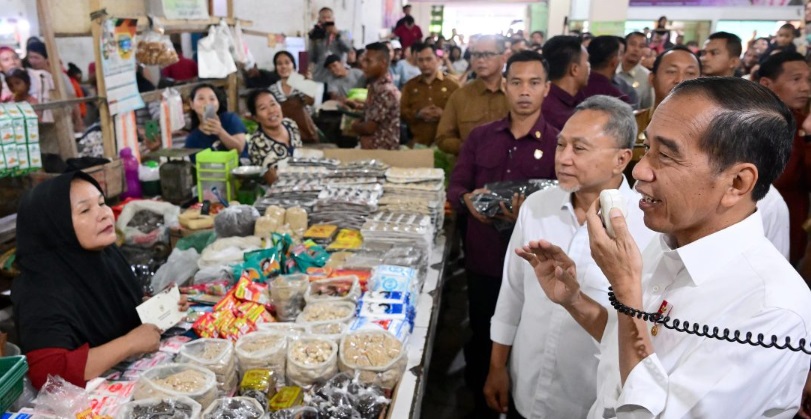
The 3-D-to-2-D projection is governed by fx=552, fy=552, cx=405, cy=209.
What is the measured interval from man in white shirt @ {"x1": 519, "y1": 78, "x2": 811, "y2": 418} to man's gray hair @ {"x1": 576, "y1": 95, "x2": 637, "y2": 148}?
2.21 feet

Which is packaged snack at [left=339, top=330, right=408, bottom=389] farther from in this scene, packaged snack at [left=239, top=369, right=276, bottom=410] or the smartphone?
the smartphone

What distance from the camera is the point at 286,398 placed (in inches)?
67.1

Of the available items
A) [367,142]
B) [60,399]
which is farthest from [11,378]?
[367,142]

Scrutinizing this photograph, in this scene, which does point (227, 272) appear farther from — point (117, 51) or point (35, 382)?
point (117, 51)

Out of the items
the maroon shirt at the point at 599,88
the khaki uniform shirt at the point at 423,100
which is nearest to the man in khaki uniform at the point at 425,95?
the khaki uniform shirt at the point at 423,100

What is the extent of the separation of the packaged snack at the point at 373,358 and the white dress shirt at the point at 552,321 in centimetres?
44

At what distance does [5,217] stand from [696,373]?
350 centimetres

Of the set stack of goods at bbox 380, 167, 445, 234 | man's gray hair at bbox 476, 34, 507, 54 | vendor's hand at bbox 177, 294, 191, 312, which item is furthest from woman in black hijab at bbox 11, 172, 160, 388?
man's gray hair at bbox 476, 34, 507, 54

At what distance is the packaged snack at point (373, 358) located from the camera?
1.80m

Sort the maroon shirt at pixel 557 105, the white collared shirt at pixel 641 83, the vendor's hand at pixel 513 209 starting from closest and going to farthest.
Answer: the vendor's hand at pixel 513 209
the maroon shirt at pixel 557 105
the white collared shirt at pixel 641 83

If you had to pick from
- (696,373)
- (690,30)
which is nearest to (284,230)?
(696,373)

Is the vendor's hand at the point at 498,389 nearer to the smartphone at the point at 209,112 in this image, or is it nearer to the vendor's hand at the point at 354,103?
the smartphone at the point at 209,112

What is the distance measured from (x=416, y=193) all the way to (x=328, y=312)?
4.60 ft

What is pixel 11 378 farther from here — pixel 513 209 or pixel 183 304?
pixel 513 209
